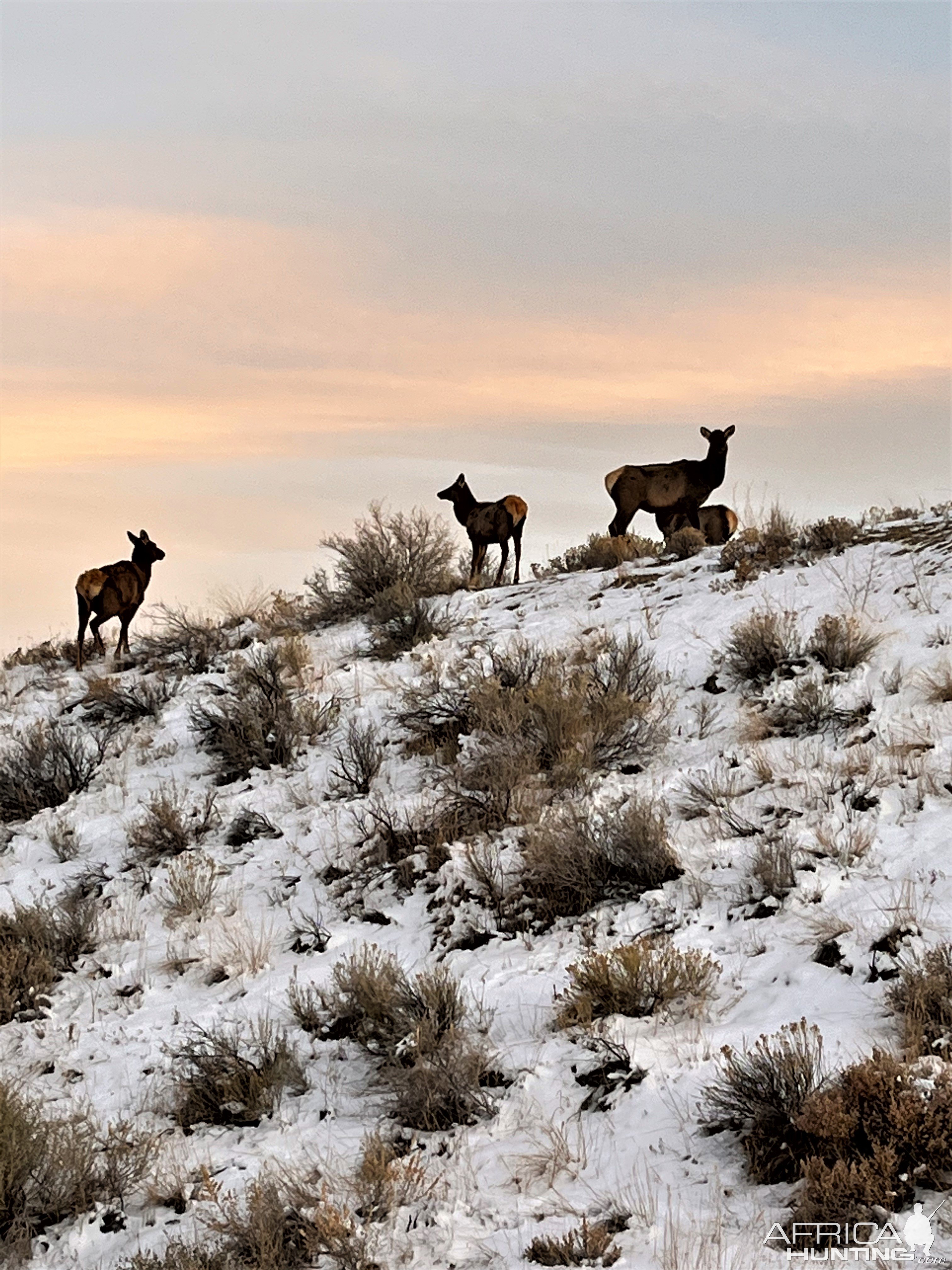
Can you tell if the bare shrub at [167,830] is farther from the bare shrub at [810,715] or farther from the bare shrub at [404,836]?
the bare shrub at [810,715]

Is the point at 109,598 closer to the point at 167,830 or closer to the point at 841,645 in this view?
the point at 167,830

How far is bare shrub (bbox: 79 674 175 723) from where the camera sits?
11.8 metres

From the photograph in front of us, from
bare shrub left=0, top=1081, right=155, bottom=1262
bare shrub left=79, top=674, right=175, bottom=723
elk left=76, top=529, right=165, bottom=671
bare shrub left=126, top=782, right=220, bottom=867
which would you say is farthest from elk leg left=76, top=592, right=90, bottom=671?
bare shrub left=0, top=1081, right=155, bottom=1262

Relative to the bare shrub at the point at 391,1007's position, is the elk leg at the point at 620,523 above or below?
above

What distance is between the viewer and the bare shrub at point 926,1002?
4973 millimetres

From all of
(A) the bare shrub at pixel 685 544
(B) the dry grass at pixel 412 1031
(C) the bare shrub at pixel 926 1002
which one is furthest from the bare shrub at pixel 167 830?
(A) the bare shrub at pixel 685 544

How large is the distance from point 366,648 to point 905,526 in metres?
6.75

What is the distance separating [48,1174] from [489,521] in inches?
505

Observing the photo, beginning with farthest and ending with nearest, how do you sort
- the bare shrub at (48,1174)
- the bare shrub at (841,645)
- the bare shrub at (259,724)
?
the bare shrub at (259,724)
the bare shrub at (841,645)
the bare shrub at (48,1174)

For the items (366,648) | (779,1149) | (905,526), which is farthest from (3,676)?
(779,1149)

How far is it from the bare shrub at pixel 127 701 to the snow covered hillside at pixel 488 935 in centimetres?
6

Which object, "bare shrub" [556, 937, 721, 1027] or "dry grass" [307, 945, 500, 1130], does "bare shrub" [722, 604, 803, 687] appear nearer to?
"bare shrub" [556, 937, 721, 1027]

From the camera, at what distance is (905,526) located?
45.4 ft

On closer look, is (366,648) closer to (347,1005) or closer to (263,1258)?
(347,1005)
